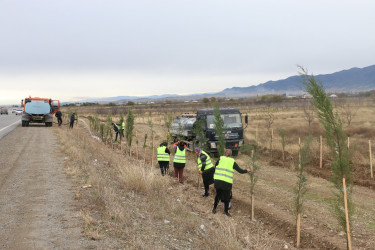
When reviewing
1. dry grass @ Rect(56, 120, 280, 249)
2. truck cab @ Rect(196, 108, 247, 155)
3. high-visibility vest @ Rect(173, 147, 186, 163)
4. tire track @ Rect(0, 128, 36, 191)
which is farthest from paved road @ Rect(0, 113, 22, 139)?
dry grass @ Rect(56, 120, 280, 249)

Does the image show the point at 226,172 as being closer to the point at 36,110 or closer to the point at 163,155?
the point at 163,155

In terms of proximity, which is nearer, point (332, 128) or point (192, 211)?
point (332, 128)

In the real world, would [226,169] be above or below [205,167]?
above

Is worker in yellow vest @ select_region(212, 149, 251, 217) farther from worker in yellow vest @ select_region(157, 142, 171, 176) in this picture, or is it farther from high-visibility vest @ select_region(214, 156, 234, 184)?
worker in yellow vest @ select_region(157, 142, 171, 176)

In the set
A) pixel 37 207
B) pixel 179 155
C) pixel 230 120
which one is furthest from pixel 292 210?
pixel 230 120

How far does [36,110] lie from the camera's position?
33562mm

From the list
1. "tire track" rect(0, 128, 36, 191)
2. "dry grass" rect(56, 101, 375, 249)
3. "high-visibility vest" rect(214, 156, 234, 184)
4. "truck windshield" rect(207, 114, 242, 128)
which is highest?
"truck windshield" rect(207, 114, 242, 128)

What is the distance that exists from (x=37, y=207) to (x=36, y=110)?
2823cm

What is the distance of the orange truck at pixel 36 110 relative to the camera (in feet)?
109

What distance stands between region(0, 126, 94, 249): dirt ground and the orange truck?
20252 mm

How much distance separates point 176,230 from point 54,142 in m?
15.8

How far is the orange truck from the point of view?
109ft

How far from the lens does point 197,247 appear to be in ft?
21.1

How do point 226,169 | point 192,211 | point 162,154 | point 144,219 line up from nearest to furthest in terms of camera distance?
point 144,219 → point 226,169 → point 192,211 → point 162,154
